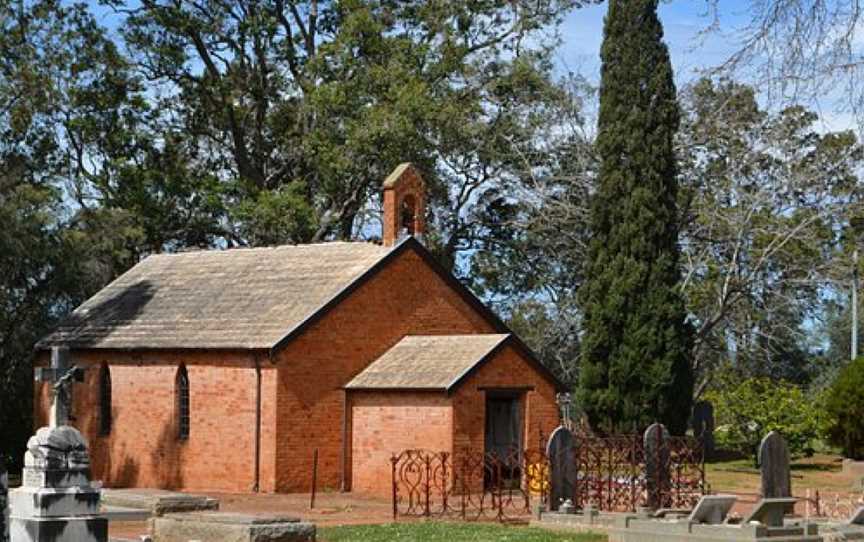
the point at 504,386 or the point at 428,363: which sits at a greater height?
the point at 428,363

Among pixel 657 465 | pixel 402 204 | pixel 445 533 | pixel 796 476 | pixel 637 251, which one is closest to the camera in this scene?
pixel 445 533

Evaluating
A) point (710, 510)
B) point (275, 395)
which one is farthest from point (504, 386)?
point (710, 510)

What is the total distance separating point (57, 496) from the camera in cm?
1956

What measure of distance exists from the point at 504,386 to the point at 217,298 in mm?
8931

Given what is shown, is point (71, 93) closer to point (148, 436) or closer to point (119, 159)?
point (119, 159)

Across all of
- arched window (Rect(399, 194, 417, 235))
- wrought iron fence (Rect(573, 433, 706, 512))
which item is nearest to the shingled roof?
arched window (Rect(399, 194, 417, 235))

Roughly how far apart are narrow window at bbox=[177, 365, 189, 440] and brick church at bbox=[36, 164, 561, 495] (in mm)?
44

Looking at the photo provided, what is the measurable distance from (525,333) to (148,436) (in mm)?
16779

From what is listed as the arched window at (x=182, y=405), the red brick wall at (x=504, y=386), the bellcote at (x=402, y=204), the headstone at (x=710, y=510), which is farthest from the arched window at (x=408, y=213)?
the headstone at (x=710, y=510)

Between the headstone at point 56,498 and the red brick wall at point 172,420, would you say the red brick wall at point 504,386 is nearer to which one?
the red brick wall at point 172,420

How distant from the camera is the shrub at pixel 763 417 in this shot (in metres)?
44.3

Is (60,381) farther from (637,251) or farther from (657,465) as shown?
(637,251)

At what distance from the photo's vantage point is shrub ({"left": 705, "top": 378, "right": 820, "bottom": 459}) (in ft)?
145

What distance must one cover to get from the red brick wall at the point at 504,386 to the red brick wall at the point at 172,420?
15.6 ft
